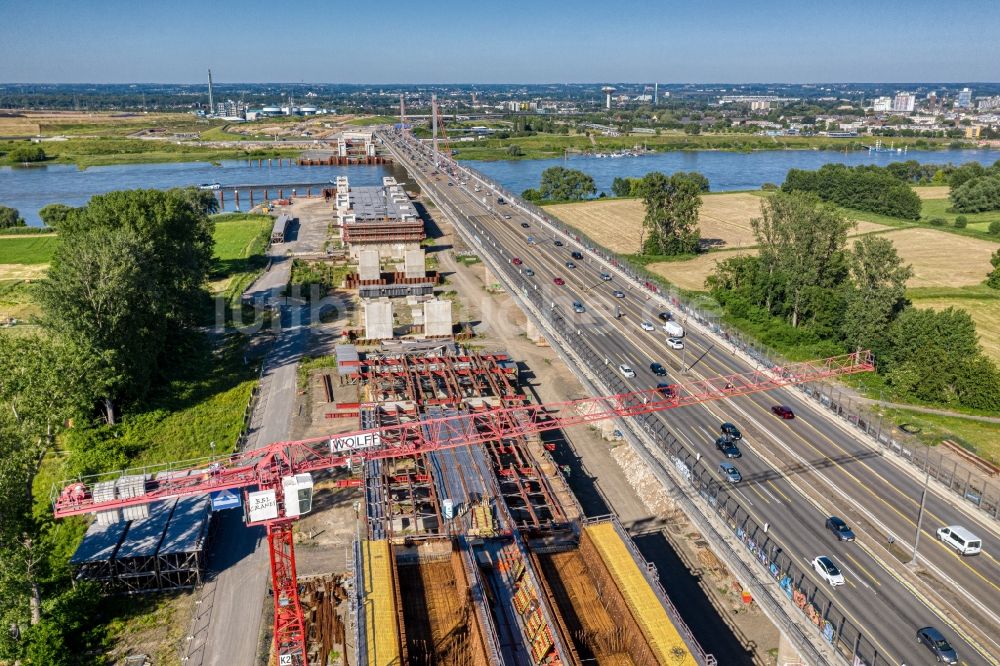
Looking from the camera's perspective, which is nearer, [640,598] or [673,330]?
[640,598]

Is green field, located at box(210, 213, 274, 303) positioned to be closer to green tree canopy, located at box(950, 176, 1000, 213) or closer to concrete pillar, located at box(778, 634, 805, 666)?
concrete pillar, located at box(778, 634, 805, 666)

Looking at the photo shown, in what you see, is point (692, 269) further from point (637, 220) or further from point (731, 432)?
point (731, 432)

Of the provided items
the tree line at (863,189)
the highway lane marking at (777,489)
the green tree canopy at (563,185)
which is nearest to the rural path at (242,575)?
the highway lane marking at (777,489)

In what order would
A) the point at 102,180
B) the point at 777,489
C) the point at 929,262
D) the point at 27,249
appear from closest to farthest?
the point at 777,489 → the point at 929,262 → the point at 27,249 → the point at 102,180

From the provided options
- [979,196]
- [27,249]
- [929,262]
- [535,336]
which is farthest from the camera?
[979,196]

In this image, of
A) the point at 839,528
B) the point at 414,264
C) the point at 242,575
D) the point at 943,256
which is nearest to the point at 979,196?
the point at 943,256

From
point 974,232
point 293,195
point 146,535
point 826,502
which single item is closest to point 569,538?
point 826,502

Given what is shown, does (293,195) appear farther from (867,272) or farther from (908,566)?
(908,566)
